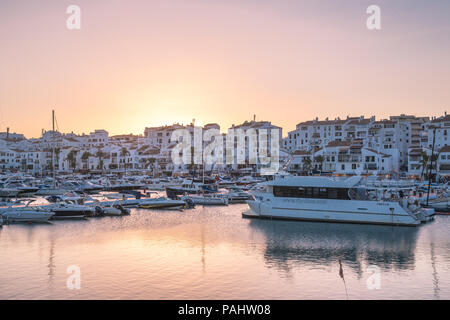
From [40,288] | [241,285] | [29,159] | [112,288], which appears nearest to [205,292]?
[241,285]

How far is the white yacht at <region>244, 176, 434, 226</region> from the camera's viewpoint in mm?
35778

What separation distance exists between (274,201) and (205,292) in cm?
2047

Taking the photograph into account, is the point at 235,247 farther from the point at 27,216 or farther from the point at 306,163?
the point at 306,163

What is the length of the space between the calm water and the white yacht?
3.20 feet

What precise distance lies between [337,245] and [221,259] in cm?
836

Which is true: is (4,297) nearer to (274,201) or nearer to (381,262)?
(381,262)

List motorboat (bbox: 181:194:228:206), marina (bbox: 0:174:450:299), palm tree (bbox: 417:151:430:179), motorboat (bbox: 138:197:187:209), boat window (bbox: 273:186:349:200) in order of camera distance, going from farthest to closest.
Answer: palm tree (bbox: 417:151:430:179)
motorboat (bbox: 181:194:228:206)
motorboat (bbox: 138:197:187:209)
boat window (bbox: 273:186:349:200)
marina (bbox: 0:174:450:299)

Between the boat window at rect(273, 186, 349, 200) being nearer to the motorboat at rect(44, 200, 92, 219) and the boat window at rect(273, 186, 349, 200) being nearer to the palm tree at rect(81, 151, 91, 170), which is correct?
the motorboat at rect(44, 200, 92, 219)

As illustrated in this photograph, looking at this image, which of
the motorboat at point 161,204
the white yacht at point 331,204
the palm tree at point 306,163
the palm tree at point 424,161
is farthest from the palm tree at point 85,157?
the white yacht at point 331,204

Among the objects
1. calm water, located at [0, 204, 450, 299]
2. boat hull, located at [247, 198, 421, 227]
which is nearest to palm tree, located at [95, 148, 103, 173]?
calm water, located at [0, 204, 450, 299]

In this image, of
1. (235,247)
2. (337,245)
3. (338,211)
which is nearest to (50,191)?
(235,247)

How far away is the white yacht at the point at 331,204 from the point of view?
35.8 m

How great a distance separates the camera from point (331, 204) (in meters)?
37.1

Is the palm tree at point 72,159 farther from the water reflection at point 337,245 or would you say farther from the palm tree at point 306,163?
the water reflection at point 337,245
